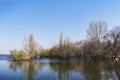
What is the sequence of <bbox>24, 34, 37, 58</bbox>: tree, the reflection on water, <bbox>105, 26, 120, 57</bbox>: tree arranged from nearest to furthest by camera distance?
the reflection on water, <bbox>105, 26, 120, 57</bbox>: tree, <bbox>24, 34, 37, 58</bbox>: tree

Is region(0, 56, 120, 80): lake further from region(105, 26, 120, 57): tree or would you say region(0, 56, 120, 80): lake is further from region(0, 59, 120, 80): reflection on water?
region(105, 26, 120, 57): tree

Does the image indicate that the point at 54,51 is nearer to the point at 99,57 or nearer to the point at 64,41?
the point at 64,41

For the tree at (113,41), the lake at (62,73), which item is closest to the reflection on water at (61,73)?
the lake at (62,73)

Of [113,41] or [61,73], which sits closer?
[61,73]

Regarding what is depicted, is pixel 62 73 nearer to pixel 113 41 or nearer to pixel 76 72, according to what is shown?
pixel 76 72

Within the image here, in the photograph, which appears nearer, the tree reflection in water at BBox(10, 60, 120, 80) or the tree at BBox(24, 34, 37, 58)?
the tree reflection in water at BBox(10, 60, 120, 80)

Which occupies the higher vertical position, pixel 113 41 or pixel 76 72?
pixel 113 41

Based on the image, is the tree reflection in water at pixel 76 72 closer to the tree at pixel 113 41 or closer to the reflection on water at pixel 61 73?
the reflection on water at pixel 61 73

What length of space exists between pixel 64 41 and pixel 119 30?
18.6 m

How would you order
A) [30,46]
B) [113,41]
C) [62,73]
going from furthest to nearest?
[30,46], [113,41], [62,73]

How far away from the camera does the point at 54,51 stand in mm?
71062

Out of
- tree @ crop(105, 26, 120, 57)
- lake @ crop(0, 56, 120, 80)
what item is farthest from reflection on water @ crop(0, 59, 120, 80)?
tree @ crop(105, 26, 120, 57)


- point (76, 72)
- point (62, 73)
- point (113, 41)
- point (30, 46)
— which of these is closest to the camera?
point (62, 73)

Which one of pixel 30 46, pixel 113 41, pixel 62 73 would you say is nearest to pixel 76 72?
pixel 62 73
